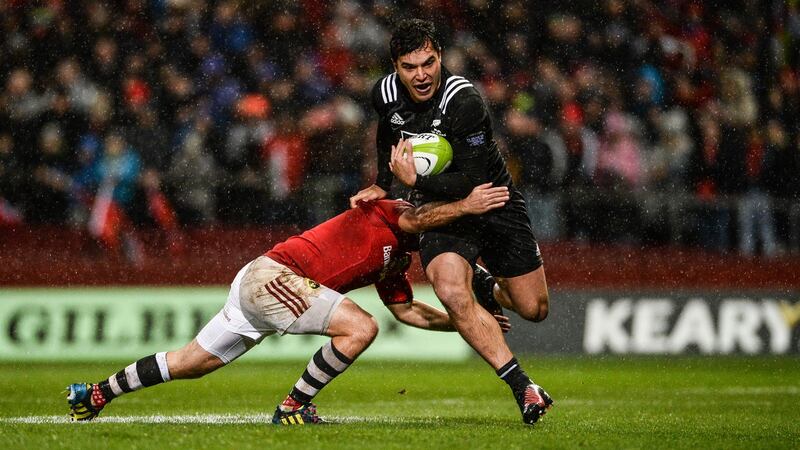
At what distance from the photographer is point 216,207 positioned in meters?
13.8

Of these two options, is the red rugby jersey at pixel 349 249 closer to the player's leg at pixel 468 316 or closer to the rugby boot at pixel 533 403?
the player's leg at pixel 468 316

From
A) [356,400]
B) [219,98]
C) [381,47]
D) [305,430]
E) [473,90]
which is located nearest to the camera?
[305,430]

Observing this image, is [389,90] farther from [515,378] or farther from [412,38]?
[515,378]

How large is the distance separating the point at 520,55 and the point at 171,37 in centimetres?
434

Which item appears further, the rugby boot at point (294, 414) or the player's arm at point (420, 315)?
the player's arm at point (420, 315)

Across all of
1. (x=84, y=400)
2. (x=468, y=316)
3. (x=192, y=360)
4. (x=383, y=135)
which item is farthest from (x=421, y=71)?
(x=84, y=400)

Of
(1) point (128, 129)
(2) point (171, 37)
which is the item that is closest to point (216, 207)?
(1) point (128, 129)

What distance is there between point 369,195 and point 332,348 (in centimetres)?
122

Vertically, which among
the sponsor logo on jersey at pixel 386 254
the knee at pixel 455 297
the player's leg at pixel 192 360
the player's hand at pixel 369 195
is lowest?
the player's leg at pixel 192 360

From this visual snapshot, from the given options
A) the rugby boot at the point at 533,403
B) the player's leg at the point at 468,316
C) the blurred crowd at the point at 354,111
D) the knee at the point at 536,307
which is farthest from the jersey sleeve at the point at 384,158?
the blurred crowd at the point at 354,111

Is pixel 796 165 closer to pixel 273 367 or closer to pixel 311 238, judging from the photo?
pixel 273 367

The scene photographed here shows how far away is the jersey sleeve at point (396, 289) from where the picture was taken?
821cm

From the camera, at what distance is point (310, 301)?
7.35 meters

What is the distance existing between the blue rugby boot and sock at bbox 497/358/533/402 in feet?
7.97
